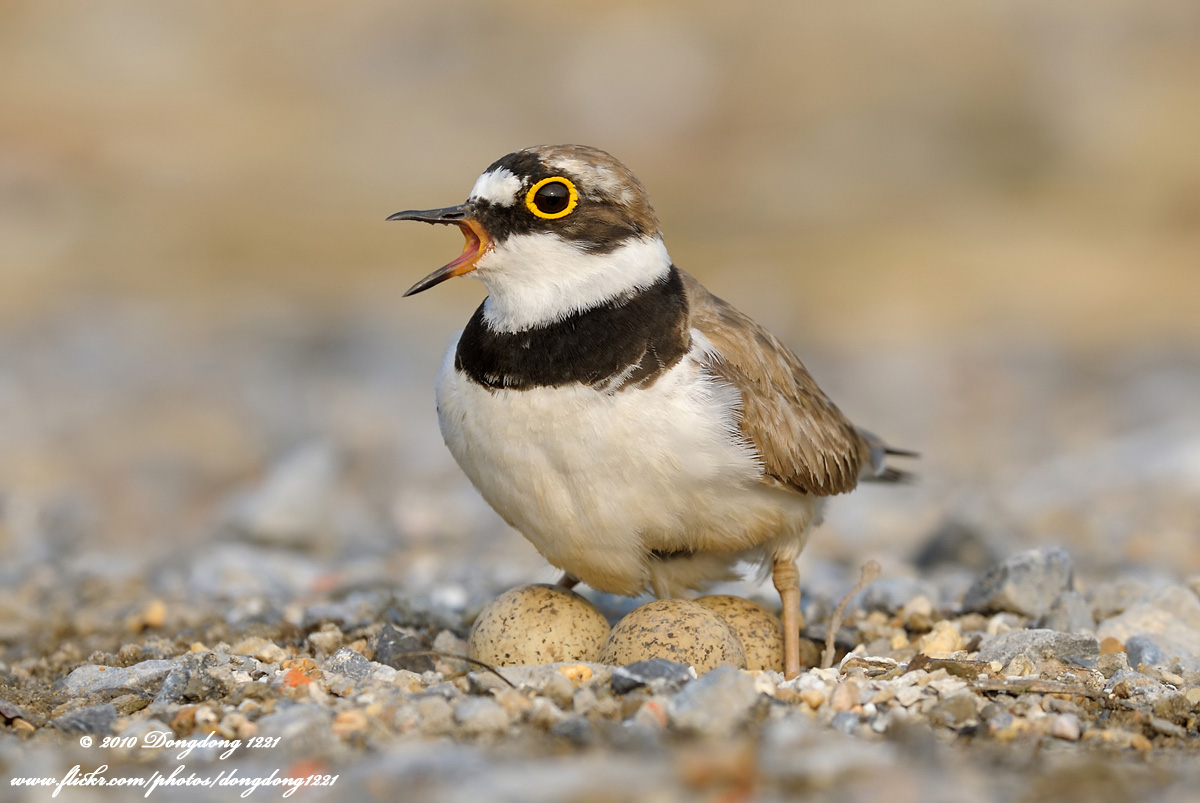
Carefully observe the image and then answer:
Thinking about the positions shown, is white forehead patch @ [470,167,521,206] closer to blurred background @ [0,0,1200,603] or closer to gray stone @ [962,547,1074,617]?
blurred background @ [0,0,1200,603]

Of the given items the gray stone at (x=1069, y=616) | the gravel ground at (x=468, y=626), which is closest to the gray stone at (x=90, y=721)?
the gravel ground at (x=468, y=626)

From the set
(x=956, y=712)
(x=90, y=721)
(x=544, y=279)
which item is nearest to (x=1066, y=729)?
(x=956, y=712)

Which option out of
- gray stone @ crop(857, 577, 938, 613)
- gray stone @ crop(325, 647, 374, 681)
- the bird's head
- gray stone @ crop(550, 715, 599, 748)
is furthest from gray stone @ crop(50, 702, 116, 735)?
gray stone @ crop(857, 577, 938, 613)

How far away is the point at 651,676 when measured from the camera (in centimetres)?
461

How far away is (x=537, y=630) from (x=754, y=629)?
953 mm

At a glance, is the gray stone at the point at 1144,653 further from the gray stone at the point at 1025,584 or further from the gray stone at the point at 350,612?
the gray stone at the point at 350,612

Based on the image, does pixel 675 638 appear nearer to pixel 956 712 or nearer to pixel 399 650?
pixel 956 712

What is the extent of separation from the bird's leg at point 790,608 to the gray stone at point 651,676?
87 cm

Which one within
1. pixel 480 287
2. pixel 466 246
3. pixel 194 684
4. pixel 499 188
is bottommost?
pixel 480 287

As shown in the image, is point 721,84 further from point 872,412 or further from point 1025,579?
point 1025,579

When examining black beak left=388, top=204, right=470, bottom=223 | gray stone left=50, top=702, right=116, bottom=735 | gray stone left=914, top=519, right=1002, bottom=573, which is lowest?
gray stone left=914, top=519, right=1002, bottom=573

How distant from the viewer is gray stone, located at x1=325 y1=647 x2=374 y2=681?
512 centimetres

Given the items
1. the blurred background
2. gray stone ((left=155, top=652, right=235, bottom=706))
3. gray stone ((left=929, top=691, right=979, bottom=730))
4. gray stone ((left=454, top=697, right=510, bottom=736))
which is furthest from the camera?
the blurred background

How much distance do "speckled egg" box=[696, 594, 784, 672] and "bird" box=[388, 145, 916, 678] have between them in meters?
0.06
